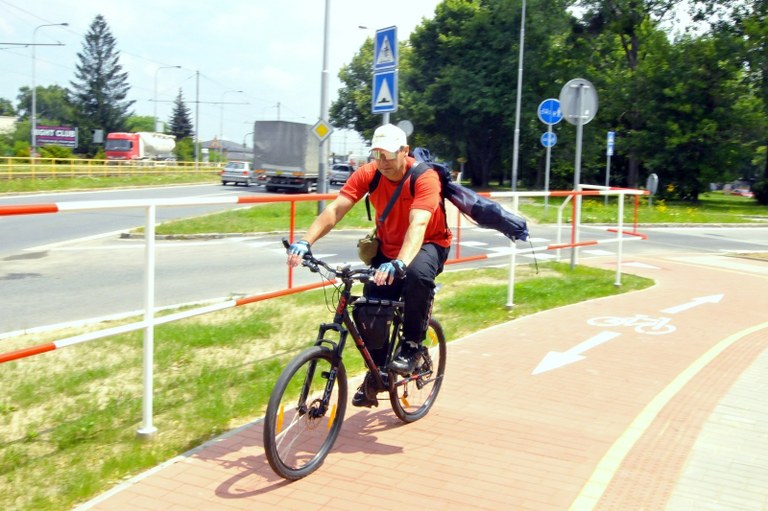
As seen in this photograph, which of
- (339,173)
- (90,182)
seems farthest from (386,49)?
(339,173)

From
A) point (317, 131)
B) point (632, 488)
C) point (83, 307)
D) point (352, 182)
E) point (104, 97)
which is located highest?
point (104, 97)

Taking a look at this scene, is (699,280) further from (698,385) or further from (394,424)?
(394,424)

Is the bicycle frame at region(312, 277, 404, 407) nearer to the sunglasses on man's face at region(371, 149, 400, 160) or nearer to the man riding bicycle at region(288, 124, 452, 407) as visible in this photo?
the man riding bicycle at region(288, 124, 452, 407)


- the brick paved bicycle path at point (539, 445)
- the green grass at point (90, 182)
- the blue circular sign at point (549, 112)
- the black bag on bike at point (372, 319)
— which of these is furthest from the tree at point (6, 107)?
the black bag on bike at point (372, 319)

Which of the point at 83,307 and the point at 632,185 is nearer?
the point at 83,307

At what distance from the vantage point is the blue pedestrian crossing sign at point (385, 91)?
12.5 meters

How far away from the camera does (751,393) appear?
6.56 metres

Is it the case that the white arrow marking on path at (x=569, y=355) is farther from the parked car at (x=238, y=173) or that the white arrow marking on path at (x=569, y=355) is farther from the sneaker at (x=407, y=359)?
the parked car at (x=238, y=173)

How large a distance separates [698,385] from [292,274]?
3.44 m

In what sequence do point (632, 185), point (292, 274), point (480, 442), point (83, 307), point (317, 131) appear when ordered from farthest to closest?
point (632, 185) → point (317, 131) → point (292, 274) → point (83, 307) → point (480, 442)

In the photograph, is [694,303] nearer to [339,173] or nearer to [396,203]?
[396,203]

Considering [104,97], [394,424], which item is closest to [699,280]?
[394,424]

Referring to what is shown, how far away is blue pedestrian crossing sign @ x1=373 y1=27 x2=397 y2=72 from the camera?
12.5m

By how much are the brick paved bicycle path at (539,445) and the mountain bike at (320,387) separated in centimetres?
15
